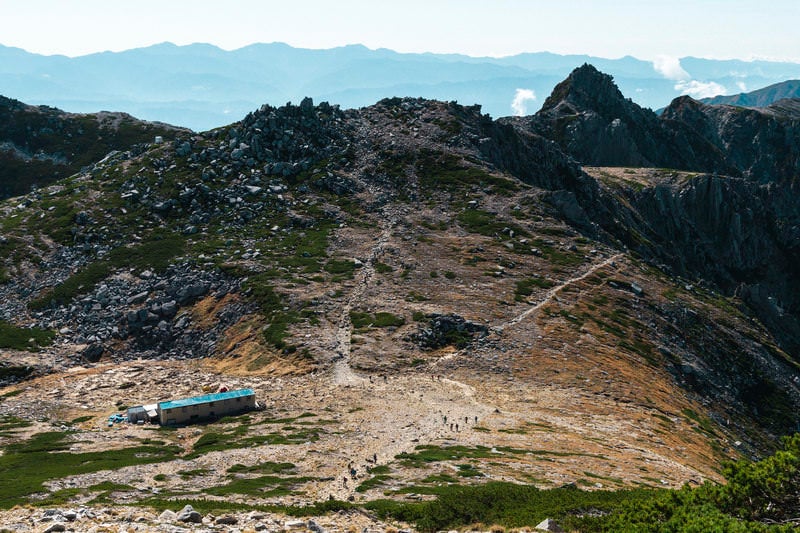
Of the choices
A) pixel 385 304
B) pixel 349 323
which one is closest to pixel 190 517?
pixel 349 323

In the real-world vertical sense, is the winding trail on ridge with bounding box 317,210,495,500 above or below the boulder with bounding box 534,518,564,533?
below

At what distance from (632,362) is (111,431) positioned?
192 feet

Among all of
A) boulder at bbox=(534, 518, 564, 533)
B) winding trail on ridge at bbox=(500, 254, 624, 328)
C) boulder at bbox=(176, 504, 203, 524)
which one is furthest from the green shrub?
boulder at bbox=(534, 518, 564, 533)

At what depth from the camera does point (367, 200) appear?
123m

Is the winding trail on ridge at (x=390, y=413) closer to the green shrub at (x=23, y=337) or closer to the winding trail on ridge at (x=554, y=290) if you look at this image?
the winding trail on ridge at (x=554, y=290)

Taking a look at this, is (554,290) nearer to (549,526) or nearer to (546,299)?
(546,299)

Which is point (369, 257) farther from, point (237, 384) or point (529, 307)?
point (237, 384)

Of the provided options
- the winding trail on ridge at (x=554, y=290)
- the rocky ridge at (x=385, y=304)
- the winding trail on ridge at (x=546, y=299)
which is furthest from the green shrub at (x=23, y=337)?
the winding trail on ridge at (x=554, y=290)

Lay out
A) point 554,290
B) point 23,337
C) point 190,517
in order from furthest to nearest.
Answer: point 554,290, point 23,337, point 190,517

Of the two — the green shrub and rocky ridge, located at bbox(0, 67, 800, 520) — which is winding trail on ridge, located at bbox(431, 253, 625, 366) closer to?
rocky ridge, located at bbox(0, 67, 800, 520)

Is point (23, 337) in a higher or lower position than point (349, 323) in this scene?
lower

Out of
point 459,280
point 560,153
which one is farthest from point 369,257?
point 560,153

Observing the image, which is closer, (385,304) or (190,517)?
(190,517)

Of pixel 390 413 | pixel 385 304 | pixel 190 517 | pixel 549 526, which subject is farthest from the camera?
pixel 385 304
